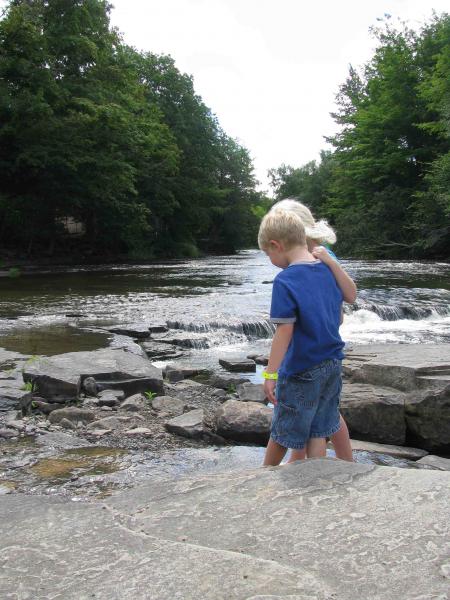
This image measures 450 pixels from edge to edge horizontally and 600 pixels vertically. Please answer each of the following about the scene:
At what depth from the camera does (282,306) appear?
10.4 ft

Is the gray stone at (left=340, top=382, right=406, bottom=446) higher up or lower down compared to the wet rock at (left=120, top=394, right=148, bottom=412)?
higher up

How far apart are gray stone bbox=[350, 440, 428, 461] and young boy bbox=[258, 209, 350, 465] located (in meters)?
1.73

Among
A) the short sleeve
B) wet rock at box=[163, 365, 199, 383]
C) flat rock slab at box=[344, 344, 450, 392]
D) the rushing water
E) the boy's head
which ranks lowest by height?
wet rock at box=[163, 365, 199, 383]

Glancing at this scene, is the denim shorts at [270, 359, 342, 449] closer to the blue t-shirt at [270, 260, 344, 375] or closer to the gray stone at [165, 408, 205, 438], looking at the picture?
the blue t-shirt at [270, 260, 344, 375]

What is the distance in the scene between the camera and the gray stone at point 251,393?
21.1ft

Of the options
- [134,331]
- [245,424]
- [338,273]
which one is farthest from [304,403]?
[134,331]

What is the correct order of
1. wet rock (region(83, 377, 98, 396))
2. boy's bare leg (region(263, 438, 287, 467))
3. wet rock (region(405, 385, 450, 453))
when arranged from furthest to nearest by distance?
wet rock (region(83, 377, 98, 396)) → wet rock (region(405, 385, 450, 453)) → boy's bare leg (region(263, 438, 287, 467))

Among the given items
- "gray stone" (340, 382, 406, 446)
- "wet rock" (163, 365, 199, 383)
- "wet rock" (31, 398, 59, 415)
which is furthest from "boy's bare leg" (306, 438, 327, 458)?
"wet rock" (163, 365, 199, 383)

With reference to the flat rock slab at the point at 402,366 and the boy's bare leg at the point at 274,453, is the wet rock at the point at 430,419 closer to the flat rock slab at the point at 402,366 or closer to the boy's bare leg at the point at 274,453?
the flat rock slab at the point at 402,366

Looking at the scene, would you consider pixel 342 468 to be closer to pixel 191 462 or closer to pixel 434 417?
pixel 191 462

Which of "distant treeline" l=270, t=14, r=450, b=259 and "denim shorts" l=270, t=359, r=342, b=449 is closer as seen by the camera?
"denim shorts" l=270, t=359, r=342, b=449

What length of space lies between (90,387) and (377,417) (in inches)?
118

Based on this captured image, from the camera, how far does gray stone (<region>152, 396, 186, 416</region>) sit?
5949mm

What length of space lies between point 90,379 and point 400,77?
36.4 m
